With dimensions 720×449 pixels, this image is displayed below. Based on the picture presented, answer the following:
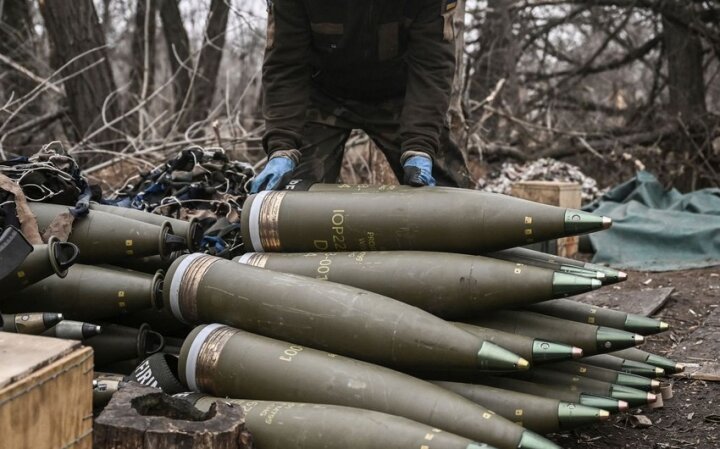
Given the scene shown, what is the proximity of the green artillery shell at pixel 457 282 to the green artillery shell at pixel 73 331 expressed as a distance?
103 centimetres

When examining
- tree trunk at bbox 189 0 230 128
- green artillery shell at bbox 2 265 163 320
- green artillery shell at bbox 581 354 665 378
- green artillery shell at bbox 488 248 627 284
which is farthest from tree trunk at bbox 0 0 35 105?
green artillery shell at bbox 581 354 665 378

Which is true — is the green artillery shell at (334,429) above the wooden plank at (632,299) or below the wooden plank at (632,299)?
above

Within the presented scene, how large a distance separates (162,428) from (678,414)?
2.33m

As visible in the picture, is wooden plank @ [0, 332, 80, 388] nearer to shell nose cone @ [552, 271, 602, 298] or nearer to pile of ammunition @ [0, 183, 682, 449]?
pile of ammunition @ [0, 183, 682, 449]

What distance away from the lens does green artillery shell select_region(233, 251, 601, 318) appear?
3068 millimetres

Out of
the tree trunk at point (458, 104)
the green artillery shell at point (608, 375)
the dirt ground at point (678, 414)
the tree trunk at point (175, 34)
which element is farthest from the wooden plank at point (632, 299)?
the tree trunk at point (175, 34)

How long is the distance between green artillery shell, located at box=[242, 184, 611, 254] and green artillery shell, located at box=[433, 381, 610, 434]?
581 millimetres

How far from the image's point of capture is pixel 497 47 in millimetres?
11547

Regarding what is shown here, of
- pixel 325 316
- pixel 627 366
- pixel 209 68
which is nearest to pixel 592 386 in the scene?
pixel 627 366

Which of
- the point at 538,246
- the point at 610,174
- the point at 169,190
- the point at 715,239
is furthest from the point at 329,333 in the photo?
the point at 610,174

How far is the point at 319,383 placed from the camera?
2773mm

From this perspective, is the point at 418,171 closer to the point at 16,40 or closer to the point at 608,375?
the point at 608,375

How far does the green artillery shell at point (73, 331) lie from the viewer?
326 centimetres

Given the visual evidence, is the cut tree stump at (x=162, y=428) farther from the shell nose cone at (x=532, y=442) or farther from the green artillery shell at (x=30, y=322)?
the shell nose cone at (x=532, y=442)
